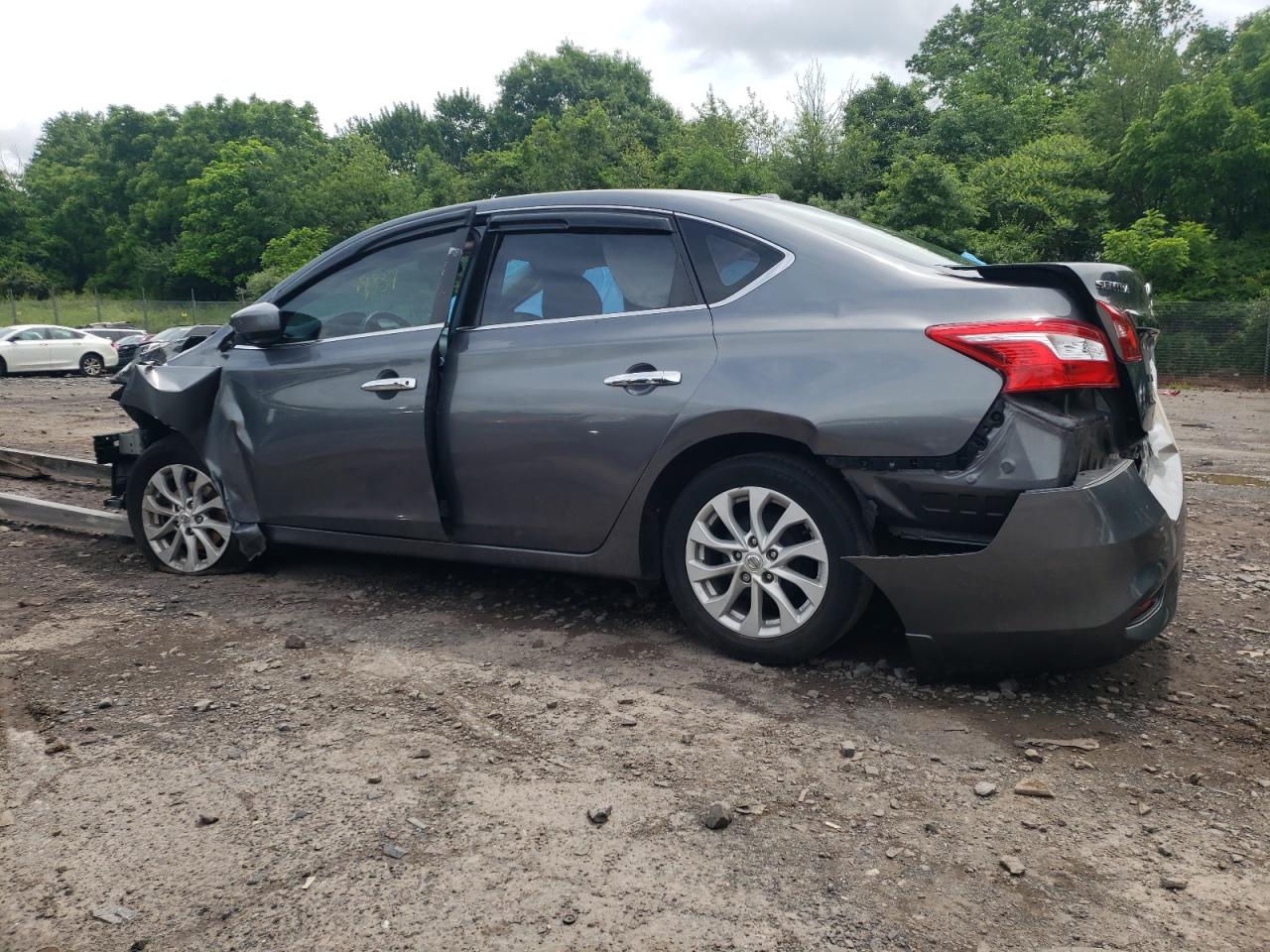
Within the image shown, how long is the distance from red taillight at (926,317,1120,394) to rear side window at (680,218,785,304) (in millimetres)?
764

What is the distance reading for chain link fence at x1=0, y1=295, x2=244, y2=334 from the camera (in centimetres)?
4866

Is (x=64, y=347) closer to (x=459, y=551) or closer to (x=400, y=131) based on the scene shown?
(x=459, y=551)

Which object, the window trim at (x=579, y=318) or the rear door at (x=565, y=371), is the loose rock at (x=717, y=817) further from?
the window trim at (x=579, y=318)

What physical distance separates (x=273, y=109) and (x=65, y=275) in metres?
18.5

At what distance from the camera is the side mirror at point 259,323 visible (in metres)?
4.69

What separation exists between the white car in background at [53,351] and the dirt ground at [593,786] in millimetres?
27893

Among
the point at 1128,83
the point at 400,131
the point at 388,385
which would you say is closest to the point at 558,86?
the point at 400,131

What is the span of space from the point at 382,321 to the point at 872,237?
2043 mm

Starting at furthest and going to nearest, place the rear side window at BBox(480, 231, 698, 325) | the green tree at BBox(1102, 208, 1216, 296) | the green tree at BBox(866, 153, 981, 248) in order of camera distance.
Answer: the green tree at BBox(866, 153, 981, 248) → the green tree at BBox(1102, 208, 1216, 296) → the rear side window at BBox(480, 231, 698, 325)

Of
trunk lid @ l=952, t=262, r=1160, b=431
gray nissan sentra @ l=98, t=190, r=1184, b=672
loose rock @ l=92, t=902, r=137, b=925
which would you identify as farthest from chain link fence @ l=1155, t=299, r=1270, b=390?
loose rock @ l=92, t=902, r=137, b=925

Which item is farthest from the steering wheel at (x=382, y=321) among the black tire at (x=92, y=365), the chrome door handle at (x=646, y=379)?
the black tire at (x=92, y=365)

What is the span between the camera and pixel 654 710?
339cm

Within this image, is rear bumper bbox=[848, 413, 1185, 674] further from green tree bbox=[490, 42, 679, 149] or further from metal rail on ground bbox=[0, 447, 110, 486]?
green tree bbox=[490, 42, 679, 149]

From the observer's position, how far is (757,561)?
361 centimetres
